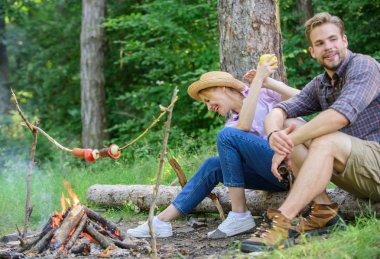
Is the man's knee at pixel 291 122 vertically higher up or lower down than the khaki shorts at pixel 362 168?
higher up

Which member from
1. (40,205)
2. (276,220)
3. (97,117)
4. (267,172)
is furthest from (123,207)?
(97,117)

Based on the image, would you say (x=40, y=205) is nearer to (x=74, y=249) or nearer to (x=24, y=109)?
(x=74, y=249)

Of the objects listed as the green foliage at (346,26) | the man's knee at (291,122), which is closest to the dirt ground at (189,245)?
the man's knee at (291,122)

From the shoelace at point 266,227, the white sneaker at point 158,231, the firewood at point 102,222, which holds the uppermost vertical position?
the shoelace at point 266,227

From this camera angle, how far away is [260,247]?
383cm

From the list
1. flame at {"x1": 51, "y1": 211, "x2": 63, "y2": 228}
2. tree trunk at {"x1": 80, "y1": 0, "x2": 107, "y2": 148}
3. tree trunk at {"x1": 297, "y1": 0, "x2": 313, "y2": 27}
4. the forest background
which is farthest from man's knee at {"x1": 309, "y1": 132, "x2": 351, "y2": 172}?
tree trunk at {"x1": 80, "y1": 0, "x2": 107, "y2": 148}

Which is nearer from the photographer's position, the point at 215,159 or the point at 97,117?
the point at 215,159

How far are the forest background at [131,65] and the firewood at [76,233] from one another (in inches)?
118

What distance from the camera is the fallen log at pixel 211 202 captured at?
4.61 metres

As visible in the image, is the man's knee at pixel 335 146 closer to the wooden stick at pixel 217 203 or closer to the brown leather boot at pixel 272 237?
the brown leather boot at pixel 272 237

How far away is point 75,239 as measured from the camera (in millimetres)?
4484

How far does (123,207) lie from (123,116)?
7348 millimetres

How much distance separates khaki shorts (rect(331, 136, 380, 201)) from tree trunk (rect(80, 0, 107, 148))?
9.30 m

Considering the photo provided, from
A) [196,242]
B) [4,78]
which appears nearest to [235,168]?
[196,242]
